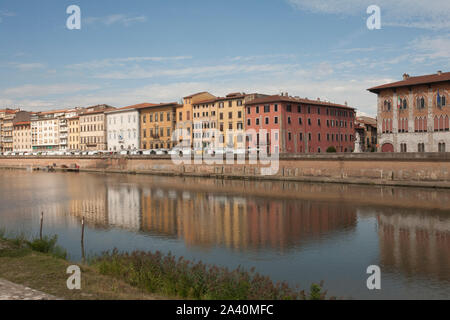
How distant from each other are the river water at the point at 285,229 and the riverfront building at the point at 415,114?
12588 millimetres

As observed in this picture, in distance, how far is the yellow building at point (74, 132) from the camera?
4281 inches

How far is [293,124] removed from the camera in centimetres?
6525

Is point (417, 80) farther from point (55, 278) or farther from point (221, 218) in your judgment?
point (55, 278)

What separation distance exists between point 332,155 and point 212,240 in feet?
104

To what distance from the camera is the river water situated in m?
14.3

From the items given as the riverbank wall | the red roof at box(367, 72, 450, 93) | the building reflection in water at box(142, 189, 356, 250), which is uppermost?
the red roof at box(367, 72, 450, 93)

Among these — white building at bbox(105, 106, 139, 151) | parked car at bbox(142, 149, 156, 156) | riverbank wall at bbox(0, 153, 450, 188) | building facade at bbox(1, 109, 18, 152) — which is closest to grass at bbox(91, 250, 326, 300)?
riverbank wall at bbox(0, 153, 450, 188)

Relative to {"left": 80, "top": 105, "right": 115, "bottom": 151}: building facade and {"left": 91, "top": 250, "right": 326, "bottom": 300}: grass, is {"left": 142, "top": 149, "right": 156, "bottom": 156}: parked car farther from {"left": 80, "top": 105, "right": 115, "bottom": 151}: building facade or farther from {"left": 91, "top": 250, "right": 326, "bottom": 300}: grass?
{"left": 91, "top": 250, "right": 326, "bottom": 300}: grass

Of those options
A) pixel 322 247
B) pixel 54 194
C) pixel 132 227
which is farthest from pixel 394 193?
pixel 54 194

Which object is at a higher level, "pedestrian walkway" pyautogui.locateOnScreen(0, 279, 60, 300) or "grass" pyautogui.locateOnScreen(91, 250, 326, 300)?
A: "pedestrian walkway" pyautogui.locateOnScreen(0, 279, 60, 300)

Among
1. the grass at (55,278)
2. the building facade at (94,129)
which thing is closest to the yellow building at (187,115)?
the building facade at (94,129)

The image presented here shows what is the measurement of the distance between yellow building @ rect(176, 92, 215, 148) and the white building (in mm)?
13978

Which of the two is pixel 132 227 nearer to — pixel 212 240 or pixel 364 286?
pixel 212 240

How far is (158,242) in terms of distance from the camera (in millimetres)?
19094
